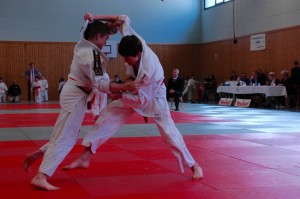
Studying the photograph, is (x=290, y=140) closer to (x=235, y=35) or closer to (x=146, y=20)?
(x=235, y=35)

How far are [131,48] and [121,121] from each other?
0.88m

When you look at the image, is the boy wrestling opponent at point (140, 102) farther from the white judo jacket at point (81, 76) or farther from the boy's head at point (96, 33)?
the white judo jacket at point (81, 76)

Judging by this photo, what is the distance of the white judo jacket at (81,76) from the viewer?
13.4 feet

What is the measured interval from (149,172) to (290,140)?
3.72m

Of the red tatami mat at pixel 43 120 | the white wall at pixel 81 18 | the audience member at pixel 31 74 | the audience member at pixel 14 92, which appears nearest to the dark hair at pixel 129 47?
the red tatami mat at pixel 43 120

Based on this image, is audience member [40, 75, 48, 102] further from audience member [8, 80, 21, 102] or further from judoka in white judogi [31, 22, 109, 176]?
judoka in white judogi [31, 22, 109, 176]

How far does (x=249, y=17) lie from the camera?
75.5ft

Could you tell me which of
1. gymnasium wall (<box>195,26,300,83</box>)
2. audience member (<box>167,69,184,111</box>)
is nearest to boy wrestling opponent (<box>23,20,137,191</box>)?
audience member (<box>167,69,184,111</box>)

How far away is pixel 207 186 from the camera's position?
415 cm

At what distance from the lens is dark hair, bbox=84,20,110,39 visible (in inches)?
169

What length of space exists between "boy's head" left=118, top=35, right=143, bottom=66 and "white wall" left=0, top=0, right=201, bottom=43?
74.4 feet

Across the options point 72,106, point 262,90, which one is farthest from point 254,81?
point 72,106

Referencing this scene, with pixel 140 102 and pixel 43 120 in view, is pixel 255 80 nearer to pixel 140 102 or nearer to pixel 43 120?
pixel 43 120

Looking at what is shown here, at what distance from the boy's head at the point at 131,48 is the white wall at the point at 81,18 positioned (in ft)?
74.4
